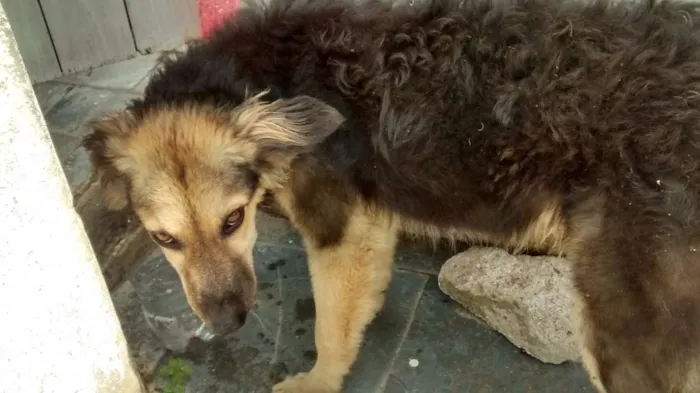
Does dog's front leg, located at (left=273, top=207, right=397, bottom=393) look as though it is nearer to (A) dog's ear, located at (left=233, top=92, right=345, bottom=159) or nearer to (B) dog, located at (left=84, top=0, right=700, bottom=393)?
(B) dog, located at (left=84, top=0, right=700, bottom=393)

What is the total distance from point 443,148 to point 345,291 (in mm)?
771

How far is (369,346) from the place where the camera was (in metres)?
3.44

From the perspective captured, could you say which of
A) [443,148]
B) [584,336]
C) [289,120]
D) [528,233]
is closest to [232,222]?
[289,120]

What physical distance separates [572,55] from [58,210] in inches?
70.6

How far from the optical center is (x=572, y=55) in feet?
8.23

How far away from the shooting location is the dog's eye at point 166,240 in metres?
2.65

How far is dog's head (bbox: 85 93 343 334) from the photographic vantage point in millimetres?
2559

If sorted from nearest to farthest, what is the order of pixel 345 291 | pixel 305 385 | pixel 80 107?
pixel 345 291, pixel 305 385, pixel 80 107

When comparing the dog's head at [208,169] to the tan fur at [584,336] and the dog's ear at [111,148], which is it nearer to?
the dog's ear at [111,148]

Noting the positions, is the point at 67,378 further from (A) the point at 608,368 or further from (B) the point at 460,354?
(A) the point at 608,368

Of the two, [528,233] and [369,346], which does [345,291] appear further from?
[528,233]

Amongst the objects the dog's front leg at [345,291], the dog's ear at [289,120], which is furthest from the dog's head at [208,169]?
the dog's front leg at [345,291]

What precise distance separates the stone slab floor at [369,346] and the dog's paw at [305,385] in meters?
0.10

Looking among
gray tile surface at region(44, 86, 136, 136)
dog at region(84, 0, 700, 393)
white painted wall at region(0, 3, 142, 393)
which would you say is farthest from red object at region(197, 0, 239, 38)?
white painted wall at region(0, 3, 142, 393)
